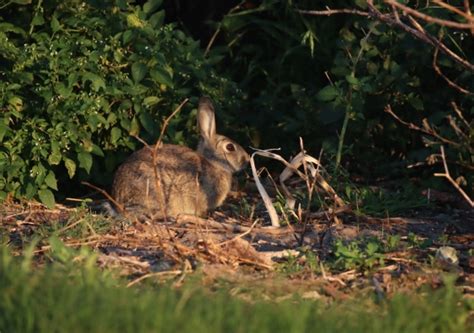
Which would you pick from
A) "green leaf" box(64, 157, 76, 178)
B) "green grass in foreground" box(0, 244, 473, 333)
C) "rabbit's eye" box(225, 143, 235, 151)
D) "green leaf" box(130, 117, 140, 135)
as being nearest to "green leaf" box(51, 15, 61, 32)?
Answer: "green leaf" box(130, 117, 140, 135)

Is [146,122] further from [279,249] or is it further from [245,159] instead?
[279,249]

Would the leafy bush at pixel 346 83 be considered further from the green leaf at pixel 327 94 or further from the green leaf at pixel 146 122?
the green leaf at pixel 146 122

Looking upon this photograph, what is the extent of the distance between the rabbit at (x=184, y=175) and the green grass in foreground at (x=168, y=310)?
278 centimetres

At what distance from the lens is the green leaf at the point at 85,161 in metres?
7.86

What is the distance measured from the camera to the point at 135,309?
14.1 feet

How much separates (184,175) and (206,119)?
0.64 m

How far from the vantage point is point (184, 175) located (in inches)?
323

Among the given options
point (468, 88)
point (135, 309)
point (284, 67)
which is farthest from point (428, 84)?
point (135, 309)

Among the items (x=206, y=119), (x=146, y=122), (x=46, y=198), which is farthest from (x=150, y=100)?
(x=46, y=198)

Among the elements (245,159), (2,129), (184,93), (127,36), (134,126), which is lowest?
(245,159)

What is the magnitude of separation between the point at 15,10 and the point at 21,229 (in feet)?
7.99

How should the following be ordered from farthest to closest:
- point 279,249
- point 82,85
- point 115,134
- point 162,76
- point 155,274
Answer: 1. point 115,134
2. point 162,76
3. point 82,85
4. point 279,249
5. point 155,274

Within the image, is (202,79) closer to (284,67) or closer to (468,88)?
(284,67)

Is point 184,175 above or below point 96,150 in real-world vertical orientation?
below
